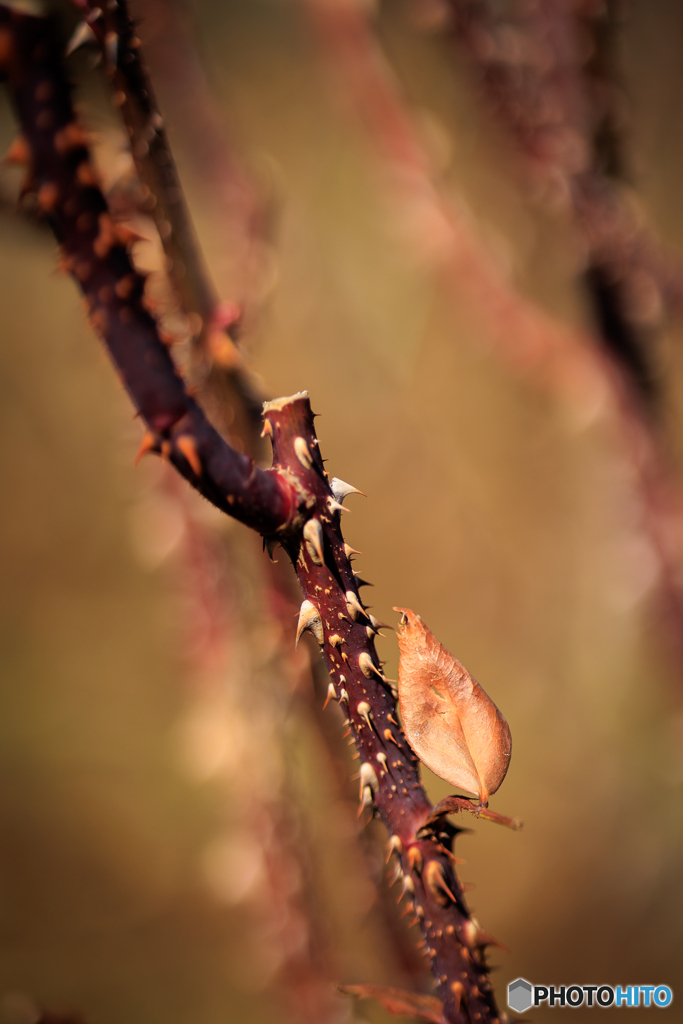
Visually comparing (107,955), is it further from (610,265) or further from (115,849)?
(610,265)

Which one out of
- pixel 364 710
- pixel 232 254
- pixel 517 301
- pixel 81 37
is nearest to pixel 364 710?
pixel 364 710

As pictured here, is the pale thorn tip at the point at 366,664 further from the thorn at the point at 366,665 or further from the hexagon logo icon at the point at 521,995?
the hexagon logo icon at the point at 521,995

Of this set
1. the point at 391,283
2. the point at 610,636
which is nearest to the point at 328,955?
the point at 610,636

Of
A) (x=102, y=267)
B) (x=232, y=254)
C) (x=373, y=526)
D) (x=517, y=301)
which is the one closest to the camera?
(x=102, y=267)

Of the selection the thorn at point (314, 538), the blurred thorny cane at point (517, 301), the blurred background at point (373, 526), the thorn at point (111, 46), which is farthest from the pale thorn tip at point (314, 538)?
the blurred thorny cane at point (517, 301)

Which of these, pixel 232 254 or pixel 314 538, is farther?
pixel 232 254

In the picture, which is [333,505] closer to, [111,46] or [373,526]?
[111,46]

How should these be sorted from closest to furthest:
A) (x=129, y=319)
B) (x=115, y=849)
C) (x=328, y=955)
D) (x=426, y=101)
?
1. (x=129, y=319)
2. (x=328, y=955)
3. (x=115, y=849)
4. (x=426, y=101)
